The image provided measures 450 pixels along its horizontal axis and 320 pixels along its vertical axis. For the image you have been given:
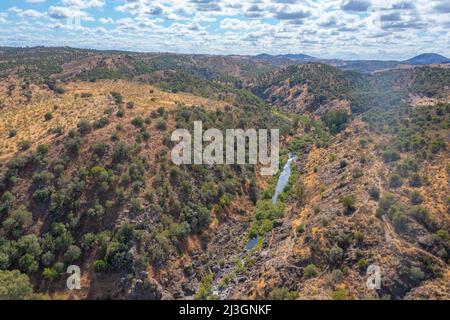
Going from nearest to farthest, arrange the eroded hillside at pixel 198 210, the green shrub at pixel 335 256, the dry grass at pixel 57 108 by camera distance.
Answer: the eroded hillside at pixel 198 210 < the green shrub at pixel 335 256 < the dry grass at pixel 57 108

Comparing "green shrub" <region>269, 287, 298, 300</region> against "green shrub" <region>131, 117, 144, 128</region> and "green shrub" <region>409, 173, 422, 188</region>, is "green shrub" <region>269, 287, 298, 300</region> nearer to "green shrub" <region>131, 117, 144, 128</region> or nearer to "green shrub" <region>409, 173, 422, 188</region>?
"green shrub" <region>409, 173, 422, 188</region>

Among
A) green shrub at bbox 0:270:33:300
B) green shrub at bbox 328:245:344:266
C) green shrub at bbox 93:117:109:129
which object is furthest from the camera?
green shrub at bbox 93:117:109:129

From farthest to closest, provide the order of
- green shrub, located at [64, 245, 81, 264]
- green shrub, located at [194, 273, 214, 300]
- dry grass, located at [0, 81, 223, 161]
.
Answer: dry grass, located at [0, 81, 223, 161]
green shrub, located at [64, 245, 81, 264]
green shrub, located at [194, 273, 214, 300]

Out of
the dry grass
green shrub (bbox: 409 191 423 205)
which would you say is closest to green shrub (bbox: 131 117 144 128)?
the dry grass

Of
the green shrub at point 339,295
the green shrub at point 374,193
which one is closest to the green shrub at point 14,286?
the green shrub at point 339,295

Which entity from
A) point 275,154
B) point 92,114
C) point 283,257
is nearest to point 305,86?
point 275,154

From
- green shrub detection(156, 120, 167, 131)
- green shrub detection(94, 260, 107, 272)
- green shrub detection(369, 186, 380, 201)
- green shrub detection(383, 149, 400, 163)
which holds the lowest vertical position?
green shrub detection(94, 260, 107, 272)

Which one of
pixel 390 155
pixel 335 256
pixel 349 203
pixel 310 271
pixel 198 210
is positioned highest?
pixel 390 155

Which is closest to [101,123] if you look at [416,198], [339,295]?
[339,295]

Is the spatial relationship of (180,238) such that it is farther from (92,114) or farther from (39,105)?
(39,105)

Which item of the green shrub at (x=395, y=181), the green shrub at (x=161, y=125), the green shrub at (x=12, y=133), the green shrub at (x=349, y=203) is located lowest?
the green shrub at (x=349, y=203)

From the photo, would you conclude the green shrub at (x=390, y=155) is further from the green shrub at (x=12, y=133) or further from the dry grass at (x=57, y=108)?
the green shrub at (x=12, y=133)

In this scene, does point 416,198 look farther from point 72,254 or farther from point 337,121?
point 337,121
